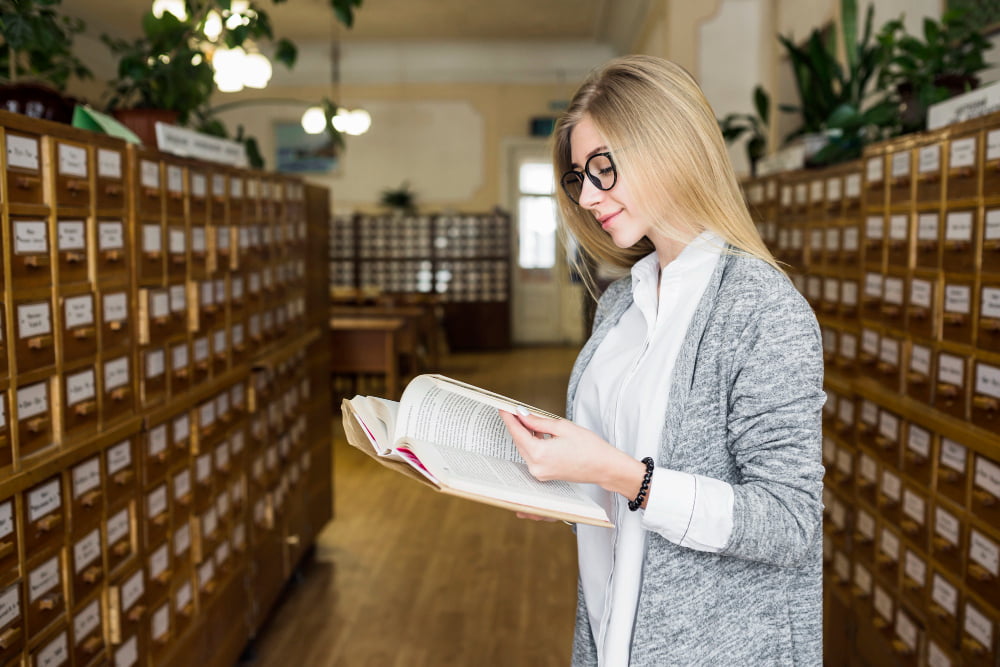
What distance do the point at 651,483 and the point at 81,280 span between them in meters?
1.32

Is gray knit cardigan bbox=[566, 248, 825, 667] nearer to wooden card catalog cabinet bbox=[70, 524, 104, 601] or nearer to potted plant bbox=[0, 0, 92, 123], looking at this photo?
wooden card catalog cabinet bbox=[70, 524, 104, 601]

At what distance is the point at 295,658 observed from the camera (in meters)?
2.97

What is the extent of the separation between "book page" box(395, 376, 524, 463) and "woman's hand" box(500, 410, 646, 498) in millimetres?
108

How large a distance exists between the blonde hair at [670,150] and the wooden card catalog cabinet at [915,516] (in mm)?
1369

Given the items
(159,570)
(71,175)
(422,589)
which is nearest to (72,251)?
(71,175)

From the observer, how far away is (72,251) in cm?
175

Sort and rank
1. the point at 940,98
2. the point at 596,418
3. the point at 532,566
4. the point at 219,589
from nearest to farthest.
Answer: the point at 596,418, the point at 940,98, the point at 219,589, the point at 532,566

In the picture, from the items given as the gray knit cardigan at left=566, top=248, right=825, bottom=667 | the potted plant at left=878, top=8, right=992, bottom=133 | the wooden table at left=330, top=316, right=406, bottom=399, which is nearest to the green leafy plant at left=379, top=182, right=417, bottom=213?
the wooden table at left=330, top=316, right=406, bottom=399

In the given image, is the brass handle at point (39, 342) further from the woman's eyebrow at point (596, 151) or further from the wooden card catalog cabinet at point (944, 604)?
the wooden card catalog cabinet at point (944, 604)

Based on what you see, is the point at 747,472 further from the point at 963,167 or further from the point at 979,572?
the point at 963,167

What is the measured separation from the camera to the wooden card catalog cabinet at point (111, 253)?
1870 millimetres

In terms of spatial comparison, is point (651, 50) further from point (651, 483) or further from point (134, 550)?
point (651, 483)

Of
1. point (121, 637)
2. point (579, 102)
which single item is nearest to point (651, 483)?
point (579, 102)

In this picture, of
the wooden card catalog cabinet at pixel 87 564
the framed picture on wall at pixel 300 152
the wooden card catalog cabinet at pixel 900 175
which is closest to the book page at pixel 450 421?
the wooden card catalog cabinet at pixel 87 564
